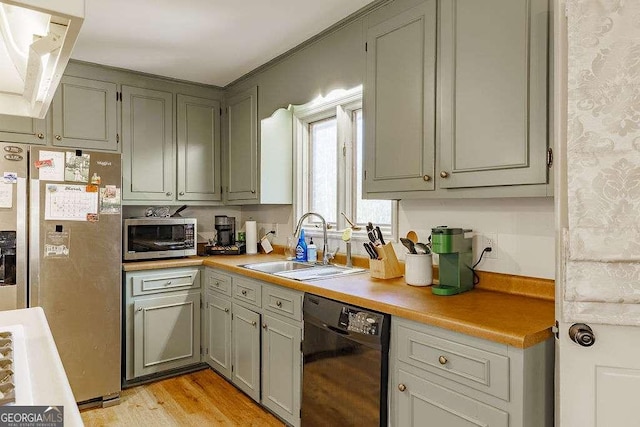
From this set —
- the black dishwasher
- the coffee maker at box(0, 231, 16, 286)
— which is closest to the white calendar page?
the coffee maker at box(0, 231, 16, 286)

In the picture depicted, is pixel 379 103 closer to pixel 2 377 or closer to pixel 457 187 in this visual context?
pixel 457 187

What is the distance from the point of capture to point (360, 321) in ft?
5.82

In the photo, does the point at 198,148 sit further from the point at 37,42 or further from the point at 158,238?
the point at 37,42

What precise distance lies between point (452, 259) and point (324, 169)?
1513 mm

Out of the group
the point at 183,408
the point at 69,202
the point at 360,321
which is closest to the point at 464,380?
the point at 360,321

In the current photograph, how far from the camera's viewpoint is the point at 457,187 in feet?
5.84

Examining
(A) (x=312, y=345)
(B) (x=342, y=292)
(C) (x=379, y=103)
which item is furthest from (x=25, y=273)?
(C) (x=379, y=103)

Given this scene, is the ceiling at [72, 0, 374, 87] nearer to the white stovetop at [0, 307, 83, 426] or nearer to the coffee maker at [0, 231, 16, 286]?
the coffee maker at [0, 231, 16, 286]

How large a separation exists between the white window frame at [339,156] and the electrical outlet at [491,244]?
56cm

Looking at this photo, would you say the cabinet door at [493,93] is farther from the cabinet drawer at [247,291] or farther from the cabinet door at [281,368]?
the cabinet drawer at [247,291]

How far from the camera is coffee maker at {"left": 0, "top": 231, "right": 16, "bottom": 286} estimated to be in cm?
237

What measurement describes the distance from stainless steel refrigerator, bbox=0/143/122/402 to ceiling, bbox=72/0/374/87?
0.77m

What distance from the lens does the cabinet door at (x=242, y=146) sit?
3.27m

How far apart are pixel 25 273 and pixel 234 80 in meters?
2.07
